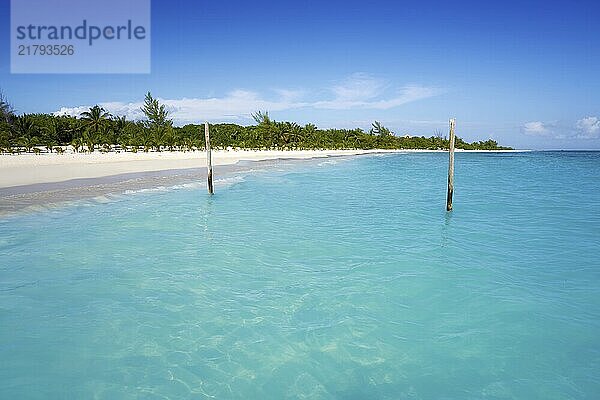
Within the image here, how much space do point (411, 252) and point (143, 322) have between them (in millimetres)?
6018

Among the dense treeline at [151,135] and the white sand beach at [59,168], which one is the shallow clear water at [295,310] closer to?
the white sand beach at [59,168]

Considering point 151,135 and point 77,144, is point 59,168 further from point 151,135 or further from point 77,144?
point 151,135

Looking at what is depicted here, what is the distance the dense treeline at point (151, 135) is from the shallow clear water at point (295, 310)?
105ft

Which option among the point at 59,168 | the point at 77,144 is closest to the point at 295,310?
the point at 59,168

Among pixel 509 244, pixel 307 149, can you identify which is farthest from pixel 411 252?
pixel 307 149

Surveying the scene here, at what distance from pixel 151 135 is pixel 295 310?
46.0m

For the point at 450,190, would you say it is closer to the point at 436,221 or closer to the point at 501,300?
the point at 436,221

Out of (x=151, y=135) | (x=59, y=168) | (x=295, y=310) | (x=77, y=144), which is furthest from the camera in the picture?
(x=151, y=135)

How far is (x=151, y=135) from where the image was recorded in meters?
47.3

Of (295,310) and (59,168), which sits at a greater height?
(59,168)

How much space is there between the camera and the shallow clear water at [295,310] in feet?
14.1

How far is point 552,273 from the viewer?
307 inches

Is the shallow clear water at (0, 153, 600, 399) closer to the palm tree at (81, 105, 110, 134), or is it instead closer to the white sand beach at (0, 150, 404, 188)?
the white sand beach at (0, 150, 404, 188)

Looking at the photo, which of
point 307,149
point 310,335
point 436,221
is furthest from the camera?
point 307,149
